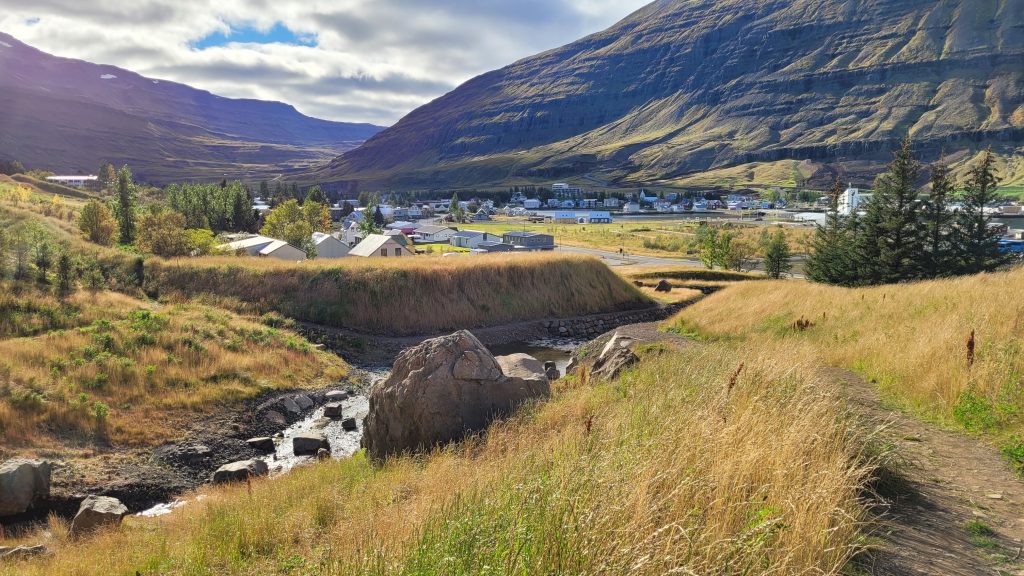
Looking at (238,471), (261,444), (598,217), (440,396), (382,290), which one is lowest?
(261,444)

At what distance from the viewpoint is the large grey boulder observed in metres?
12.8

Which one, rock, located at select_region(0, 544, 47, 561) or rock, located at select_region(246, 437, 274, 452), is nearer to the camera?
rock, located at select_region(0, 544, 47, 561)

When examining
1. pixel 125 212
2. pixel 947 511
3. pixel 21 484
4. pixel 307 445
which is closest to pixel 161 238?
pixel 125 212

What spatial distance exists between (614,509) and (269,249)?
5613 centimetres

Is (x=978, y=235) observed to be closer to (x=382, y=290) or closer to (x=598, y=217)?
(x=382, y=290)

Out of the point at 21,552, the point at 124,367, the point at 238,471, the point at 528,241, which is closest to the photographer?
the point at 21,552

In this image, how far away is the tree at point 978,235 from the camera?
3897 centimetres

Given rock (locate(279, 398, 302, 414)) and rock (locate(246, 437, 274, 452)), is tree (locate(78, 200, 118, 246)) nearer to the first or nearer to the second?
rock (locate(279, 398, 302, 414))

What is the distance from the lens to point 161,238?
163 ft

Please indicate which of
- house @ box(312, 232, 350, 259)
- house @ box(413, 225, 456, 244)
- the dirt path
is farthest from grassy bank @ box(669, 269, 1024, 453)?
house @ box(413, 225, 456, 244)

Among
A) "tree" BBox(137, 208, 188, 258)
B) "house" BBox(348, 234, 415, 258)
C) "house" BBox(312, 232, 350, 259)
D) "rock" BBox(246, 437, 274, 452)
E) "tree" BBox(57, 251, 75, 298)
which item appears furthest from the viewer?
"house" BBox(312, 232, 350, 259)

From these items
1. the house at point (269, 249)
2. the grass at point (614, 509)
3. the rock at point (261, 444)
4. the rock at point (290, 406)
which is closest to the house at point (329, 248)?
the house at point (269, 249)

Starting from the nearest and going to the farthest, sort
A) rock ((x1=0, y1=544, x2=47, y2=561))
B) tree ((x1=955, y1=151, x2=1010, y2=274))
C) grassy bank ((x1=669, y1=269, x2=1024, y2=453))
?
grassy bank ((x1=669, y1=269, x2=1024, y2=453))
rock ((x1=0, y1=544, x2=47, y2=561))
tree ((x1=955, y1=151, x2=1010, y2=274))

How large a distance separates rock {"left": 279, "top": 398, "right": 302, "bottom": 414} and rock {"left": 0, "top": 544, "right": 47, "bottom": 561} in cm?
1372
